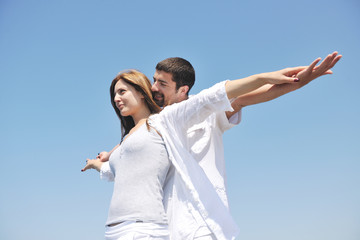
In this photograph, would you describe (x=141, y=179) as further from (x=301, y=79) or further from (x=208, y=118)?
(x=301, y=79)

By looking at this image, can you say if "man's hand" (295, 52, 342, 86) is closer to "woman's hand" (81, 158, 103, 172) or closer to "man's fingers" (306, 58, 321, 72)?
"man's fingers" (306, 58, 321, 72)

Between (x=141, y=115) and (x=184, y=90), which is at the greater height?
(x=184, y=90)

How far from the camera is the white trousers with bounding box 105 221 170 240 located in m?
3.28

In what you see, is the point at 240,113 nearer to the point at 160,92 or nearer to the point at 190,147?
the point at 190,147

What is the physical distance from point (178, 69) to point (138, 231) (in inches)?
91.5

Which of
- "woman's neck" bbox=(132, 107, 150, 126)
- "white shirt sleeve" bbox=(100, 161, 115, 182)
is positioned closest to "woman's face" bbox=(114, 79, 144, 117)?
"woman's neck" bbox=(132, 107, 150, 126)

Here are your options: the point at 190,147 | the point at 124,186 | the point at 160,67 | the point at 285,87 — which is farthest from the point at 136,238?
the point at 160,67

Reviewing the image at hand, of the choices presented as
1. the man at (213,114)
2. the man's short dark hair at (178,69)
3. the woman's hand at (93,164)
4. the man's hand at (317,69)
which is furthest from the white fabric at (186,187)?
the woman's hand at (93,164)

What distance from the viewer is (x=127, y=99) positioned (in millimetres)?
4082

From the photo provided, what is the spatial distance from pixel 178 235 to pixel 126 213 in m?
0.59

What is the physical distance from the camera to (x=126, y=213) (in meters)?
3.44

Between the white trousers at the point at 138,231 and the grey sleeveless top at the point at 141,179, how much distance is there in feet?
0.16

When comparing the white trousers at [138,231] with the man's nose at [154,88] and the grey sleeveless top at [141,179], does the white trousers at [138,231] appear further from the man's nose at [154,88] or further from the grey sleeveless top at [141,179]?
the man's nose at [154,88]

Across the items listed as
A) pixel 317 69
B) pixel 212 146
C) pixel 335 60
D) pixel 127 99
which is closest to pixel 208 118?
pixel 212 146
